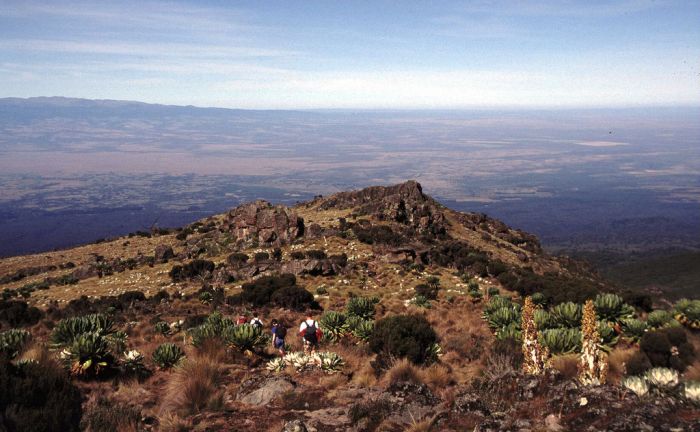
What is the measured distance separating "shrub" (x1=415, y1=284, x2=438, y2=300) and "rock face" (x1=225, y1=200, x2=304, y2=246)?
13.9 meters

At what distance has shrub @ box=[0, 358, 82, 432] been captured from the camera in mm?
5688

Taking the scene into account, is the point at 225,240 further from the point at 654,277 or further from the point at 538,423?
the point at 654,277

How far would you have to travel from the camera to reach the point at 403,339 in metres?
10.4

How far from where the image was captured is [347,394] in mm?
7992

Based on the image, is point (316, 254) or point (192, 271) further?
point (316, 254)

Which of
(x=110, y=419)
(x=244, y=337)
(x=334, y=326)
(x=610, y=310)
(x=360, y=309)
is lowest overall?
(x=360, y=309)

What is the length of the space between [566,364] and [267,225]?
29615mm

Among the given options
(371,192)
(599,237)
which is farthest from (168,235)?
(599,237)

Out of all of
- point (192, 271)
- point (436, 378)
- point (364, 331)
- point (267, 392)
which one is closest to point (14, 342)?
point (267, 392)

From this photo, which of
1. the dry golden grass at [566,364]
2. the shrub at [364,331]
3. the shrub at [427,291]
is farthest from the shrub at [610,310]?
the shrub at [427,291]

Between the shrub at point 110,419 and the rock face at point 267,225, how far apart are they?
27.2m

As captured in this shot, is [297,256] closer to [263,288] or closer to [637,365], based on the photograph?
[263,288]

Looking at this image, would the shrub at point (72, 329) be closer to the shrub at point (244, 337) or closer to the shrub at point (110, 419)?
the shrub at point (244, 337)

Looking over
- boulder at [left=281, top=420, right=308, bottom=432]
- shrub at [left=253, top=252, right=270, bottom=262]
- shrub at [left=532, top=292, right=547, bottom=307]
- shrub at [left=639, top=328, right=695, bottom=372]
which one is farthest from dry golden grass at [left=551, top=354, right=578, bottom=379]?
shrub at [left=253, top=252, right=270, bottom=262]
